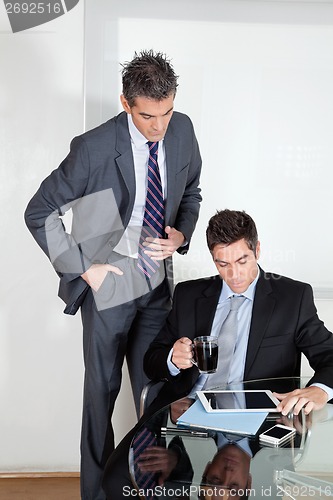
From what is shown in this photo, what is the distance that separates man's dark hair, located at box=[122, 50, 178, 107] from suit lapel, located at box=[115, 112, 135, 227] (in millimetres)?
206

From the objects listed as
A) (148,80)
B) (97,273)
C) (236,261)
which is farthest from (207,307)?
(148,80)

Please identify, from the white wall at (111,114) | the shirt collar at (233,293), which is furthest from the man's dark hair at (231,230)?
the white wall at (111,114)

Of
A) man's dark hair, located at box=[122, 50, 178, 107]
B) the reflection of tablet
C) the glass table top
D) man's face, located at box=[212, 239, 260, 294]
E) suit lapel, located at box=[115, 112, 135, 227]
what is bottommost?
the glass table top

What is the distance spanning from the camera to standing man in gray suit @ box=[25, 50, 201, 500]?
268 centimetres

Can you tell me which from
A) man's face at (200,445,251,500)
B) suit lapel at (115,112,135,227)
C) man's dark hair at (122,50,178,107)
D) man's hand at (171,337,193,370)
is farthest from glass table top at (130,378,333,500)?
man's dark hair at (122,50,178,107)

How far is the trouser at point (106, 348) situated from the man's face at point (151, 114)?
54cm

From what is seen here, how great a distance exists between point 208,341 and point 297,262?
4.76 feet

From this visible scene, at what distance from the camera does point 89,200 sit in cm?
272

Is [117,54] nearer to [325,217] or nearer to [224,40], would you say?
[224,40]

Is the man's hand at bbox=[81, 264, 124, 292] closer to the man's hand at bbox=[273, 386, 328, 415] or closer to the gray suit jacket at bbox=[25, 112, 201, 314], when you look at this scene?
the gray suit jacket at bbox=[25, 112, 201, 314]

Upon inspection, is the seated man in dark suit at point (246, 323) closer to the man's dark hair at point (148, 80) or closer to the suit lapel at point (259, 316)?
the suit lapel at point (259, 316)

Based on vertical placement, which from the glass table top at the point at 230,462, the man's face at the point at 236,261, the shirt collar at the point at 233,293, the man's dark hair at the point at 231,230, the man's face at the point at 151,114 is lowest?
the glass table top at the point at 230,462

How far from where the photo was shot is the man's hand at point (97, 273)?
8.90 ft

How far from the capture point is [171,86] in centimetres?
247
